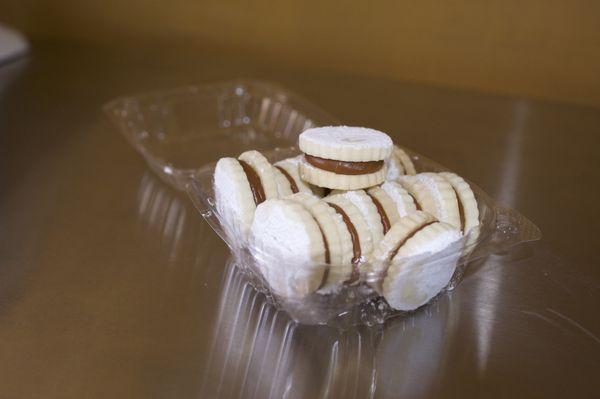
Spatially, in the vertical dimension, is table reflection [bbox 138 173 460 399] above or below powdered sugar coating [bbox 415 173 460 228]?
below

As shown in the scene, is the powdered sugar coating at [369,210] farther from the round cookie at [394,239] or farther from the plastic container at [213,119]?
the plastic container at [213,119]

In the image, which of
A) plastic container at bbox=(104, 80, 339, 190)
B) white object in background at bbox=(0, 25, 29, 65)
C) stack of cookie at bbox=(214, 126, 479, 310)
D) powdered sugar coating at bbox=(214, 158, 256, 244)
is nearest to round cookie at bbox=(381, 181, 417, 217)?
stack of cookie at bbox=(214, 126, 479, 310)

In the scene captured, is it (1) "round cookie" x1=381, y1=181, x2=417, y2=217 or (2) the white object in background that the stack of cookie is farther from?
(2) the white object in background

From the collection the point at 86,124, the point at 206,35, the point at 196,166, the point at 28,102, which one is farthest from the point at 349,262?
the point at 206,35

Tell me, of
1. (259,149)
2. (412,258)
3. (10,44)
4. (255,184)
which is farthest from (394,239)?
(10,44)

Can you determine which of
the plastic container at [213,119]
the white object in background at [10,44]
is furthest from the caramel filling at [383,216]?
the white object in background at [10,44]

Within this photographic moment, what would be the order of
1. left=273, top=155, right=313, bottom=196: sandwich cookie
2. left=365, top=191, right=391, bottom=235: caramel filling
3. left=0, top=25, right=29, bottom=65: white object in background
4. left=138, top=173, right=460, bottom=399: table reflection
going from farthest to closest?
→ left=0, top=25, right=29, bottom=65: white object in background < left=273, top=155, right=313, bottom=196: sandwich cookie < left=365, top=191, right=391, bottom=235: caramel filling < left=138, top=173, right=460, bottom=399: table reflection
